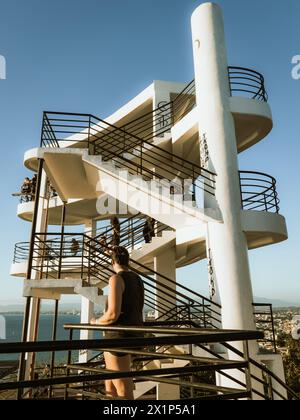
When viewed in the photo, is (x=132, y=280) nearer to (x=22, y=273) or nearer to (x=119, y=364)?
(x=119, y=364)

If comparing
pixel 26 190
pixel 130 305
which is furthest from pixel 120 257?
pixel 26 190

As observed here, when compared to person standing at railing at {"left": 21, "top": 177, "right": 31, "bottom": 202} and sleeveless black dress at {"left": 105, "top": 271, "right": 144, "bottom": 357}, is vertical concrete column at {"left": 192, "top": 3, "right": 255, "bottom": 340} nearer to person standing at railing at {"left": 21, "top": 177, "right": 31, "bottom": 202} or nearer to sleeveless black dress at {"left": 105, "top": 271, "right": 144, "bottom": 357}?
sleeveless black dress at {"left": 105, "top": 271, "right": 144, "bottom": 357}

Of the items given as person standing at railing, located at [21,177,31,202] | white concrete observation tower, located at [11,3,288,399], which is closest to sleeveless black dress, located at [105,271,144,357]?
white concrete observation tower, located at [11,3,288,399]

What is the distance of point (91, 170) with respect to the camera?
1114 centimetres

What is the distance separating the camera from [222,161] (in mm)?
9641

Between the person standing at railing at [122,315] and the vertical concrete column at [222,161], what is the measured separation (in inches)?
229

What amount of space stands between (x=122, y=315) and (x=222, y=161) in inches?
287

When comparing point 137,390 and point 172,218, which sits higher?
point 172,218

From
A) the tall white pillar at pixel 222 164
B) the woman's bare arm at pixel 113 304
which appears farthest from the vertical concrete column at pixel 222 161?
the woman's bare arm at pixel 113 304

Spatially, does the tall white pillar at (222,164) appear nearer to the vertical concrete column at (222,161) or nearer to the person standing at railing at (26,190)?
the vertical concrete column at (222,161)

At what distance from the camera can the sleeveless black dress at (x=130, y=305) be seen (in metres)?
3.15
